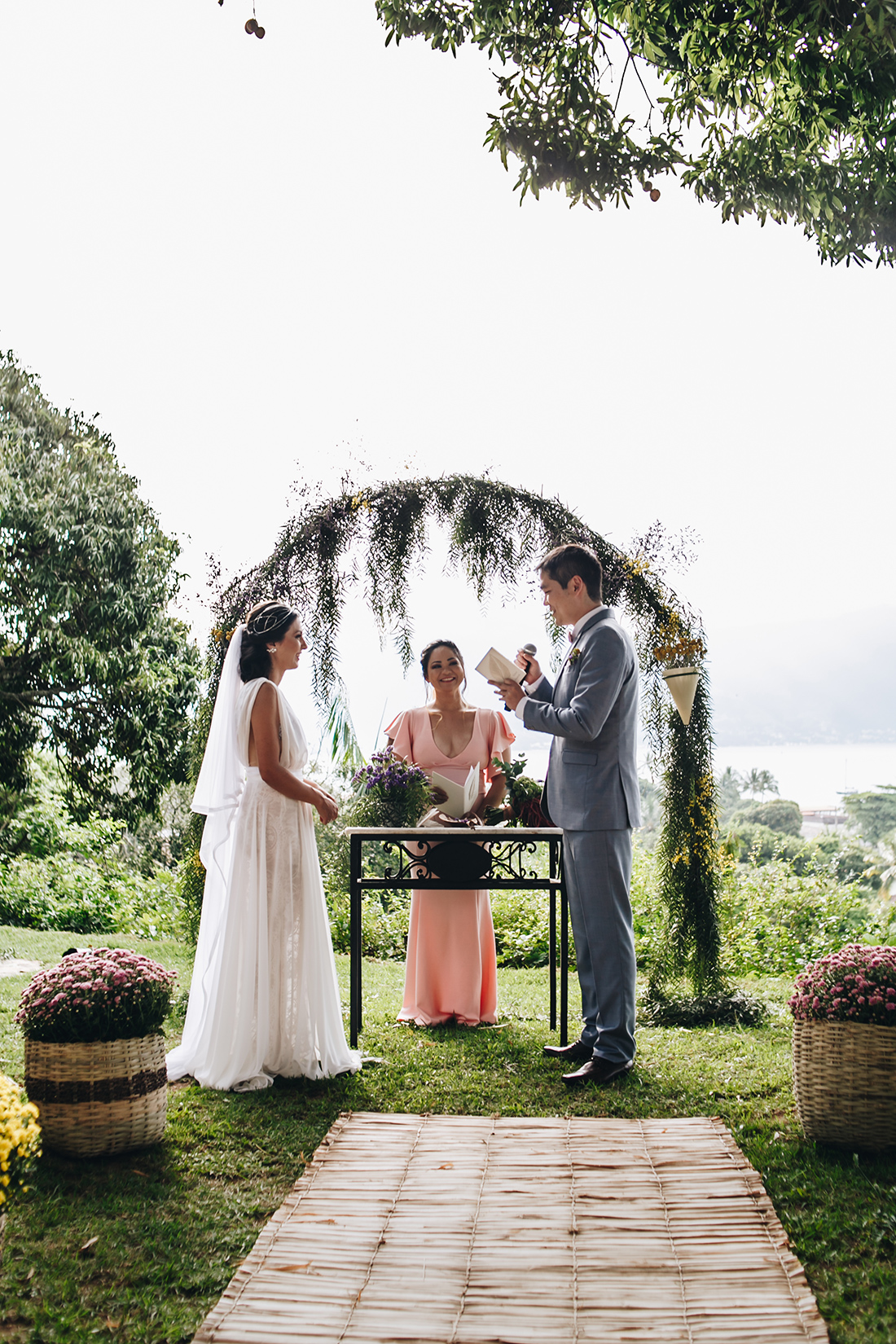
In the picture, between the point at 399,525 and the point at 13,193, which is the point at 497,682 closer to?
the point at 399,525

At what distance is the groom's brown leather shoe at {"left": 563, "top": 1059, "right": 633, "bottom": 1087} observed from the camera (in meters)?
3.89

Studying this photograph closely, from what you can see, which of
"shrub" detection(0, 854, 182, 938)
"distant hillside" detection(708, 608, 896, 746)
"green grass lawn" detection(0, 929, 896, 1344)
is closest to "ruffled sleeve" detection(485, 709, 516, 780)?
"green grass lawn" detection(0, 929, 896, 1344)

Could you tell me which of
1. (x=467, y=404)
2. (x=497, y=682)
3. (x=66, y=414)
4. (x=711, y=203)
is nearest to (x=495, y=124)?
(x=711, y=203)

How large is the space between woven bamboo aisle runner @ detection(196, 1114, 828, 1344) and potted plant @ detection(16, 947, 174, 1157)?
62cm

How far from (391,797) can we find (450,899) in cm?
64

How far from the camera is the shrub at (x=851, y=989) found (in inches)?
122

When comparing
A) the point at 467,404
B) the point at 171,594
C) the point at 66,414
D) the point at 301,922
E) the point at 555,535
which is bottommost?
the point at 301,922

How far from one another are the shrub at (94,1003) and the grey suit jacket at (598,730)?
178cm

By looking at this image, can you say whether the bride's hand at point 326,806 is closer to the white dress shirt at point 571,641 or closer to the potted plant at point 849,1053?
the white dress shirt at point 571,641

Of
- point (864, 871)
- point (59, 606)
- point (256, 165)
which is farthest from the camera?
point (59, 606)

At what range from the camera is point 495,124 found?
14.1ft

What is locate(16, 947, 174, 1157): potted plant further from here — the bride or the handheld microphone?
the handheld microphone

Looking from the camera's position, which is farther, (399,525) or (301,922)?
(399,525)

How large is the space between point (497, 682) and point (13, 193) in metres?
8.20
